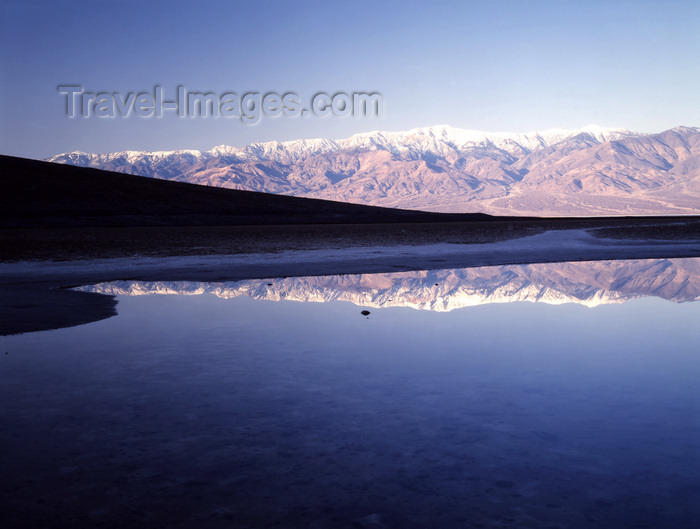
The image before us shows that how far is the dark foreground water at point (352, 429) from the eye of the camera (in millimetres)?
4469

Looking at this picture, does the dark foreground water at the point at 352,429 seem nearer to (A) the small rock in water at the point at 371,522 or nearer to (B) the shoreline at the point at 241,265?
(A) the small rock in water at the point at 371,522

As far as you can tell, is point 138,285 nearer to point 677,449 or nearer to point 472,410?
point 472,410

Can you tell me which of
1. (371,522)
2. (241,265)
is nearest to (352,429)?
(371,522)

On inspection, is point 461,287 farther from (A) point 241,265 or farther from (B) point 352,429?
(B) point 352,429

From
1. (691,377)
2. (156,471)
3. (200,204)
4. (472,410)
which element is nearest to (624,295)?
(691,377)

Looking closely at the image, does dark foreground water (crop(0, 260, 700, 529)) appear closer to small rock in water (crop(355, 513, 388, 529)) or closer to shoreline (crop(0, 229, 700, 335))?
small rock in water (crop(355, 513, 388, 529))

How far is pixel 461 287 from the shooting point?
1748 cm

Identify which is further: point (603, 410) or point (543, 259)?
point (543, 259)

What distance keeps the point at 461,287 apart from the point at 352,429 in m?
11.9

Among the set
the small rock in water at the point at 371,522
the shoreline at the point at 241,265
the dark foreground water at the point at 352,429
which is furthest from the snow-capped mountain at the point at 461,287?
the small rock in water at the point at 371,522

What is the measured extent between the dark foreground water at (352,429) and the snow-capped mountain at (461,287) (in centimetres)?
429

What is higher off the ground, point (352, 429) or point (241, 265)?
point (241, 265)

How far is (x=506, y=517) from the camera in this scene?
4.32 m

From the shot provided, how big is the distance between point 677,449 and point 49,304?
13.1 meters
